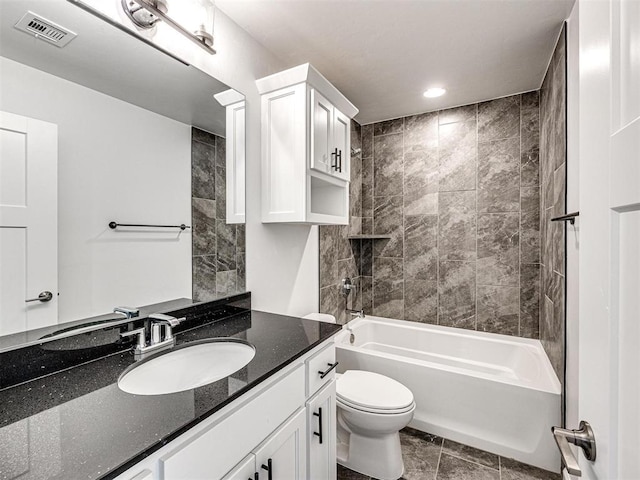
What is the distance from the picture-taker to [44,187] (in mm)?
958

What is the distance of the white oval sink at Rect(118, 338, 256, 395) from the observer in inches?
40.7

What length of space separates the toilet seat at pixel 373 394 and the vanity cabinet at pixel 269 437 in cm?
32

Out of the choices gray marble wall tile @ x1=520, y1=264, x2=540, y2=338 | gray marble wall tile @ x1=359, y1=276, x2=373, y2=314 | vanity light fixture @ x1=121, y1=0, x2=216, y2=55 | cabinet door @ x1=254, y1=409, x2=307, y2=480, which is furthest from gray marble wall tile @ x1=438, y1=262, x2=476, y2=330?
vanity light fixture @ x1=121, y1=0, x2=216, y2=55

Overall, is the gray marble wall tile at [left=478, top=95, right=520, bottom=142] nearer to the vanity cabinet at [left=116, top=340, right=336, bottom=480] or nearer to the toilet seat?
the toilet seat

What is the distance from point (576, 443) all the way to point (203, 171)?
5.10 ft

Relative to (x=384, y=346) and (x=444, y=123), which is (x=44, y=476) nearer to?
(x=384, y=346)

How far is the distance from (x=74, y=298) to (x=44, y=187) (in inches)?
14.2

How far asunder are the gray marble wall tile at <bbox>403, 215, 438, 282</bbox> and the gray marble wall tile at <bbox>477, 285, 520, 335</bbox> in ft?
1.40

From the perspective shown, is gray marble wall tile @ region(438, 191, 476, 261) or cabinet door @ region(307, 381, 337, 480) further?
gray marble wall tile @ region(438, 191, 476, 261)

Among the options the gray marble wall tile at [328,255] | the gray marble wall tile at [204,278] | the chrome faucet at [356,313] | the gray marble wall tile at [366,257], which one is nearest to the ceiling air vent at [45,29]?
the gray marble wall tile at [204,278]

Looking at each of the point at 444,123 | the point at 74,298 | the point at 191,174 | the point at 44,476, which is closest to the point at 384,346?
the point at 444,123

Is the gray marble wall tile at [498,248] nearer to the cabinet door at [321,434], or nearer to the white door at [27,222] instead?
the cabinet door at [321,434]

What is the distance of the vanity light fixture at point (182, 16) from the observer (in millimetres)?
1208

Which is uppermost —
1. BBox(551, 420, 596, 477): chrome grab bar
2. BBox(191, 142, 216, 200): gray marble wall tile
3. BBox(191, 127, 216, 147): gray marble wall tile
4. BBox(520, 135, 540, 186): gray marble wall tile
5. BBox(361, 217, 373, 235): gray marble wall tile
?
BBox(520, 135, 540, 186): gray marble wall tile
